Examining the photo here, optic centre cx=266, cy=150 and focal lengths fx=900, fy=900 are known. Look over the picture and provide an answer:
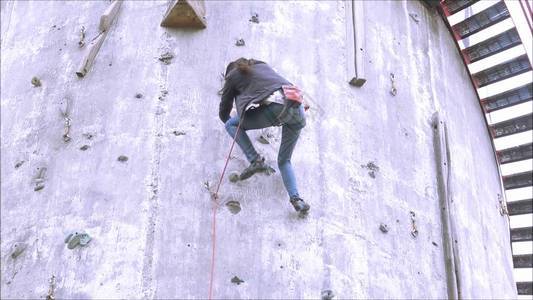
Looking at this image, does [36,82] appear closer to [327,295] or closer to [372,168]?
[372,168]

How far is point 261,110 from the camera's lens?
932cm

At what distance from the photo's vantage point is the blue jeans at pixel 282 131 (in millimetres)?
9250

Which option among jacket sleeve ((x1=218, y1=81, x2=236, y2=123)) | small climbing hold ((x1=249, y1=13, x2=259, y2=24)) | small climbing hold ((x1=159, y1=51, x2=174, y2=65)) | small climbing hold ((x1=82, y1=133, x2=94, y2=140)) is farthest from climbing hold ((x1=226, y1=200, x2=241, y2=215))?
small climbing hold ((x1=249, y1=13, x2=259, y2=24))

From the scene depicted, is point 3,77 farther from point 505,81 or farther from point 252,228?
point 505,81

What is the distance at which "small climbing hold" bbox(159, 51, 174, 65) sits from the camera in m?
10.6

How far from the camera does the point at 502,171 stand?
14.5 m

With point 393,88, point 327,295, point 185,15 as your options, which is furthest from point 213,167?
point 393,88

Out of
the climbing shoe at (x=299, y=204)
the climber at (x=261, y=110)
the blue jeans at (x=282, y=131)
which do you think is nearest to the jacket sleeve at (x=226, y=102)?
the climber at (x=261, y=110)

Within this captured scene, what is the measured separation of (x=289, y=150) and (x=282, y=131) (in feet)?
0.71

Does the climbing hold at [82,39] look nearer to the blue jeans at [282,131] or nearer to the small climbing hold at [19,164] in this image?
the small climbing hold at [19,164]

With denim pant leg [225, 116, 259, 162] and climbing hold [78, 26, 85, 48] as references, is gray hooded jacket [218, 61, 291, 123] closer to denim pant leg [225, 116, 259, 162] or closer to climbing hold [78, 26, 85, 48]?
denim pant leg [225, 116, 259, 162]

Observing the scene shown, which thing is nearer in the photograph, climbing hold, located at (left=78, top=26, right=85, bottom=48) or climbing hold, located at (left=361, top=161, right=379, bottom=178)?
climbing hold, located at (left=361, top=161, right=379, bottom=178)

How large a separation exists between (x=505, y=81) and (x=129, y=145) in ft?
22.3

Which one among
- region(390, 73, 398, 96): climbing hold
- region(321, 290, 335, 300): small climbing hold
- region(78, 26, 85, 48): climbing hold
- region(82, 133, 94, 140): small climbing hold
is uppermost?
region(78, 26, 85, 48): climbing hold
